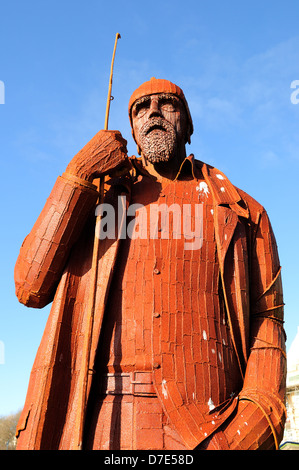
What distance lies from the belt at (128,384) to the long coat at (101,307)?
0.10 meters

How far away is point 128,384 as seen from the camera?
5.04 meters

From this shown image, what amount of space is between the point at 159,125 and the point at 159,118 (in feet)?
0.30

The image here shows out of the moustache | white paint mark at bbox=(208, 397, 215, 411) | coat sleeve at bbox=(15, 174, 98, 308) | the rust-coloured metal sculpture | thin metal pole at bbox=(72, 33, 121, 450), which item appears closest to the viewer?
thin metal pole at bbox=(72, 33, 121, 450)

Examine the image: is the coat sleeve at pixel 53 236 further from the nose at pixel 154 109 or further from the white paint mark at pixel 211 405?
the white paint mark at pixel 211 405

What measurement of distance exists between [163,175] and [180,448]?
301cm

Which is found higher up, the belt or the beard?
the beard

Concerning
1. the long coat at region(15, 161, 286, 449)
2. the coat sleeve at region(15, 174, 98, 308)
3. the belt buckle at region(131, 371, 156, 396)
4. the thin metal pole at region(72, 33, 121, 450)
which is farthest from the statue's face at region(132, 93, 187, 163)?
the belt buckle at region(131, 371, 156, 396)

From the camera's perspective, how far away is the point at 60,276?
560 cm

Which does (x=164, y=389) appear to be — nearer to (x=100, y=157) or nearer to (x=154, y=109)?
(x=100, y=157)

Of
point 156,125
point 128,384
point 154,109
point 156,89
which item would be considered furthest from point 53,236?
point 156,89

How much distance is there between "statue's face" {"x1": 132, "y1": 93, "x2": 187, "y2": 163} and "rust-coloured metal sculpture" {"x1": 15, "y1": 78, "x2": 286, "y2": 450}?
2 cm

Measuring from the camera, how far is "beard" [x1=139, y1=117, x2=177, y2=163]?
619cm

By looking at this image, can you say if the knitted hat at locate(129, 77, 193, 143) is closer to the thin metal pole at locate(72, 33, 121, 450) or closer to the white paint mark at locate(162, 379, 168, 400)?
the thin metal pole at locate(72, 33, 121, 450)
